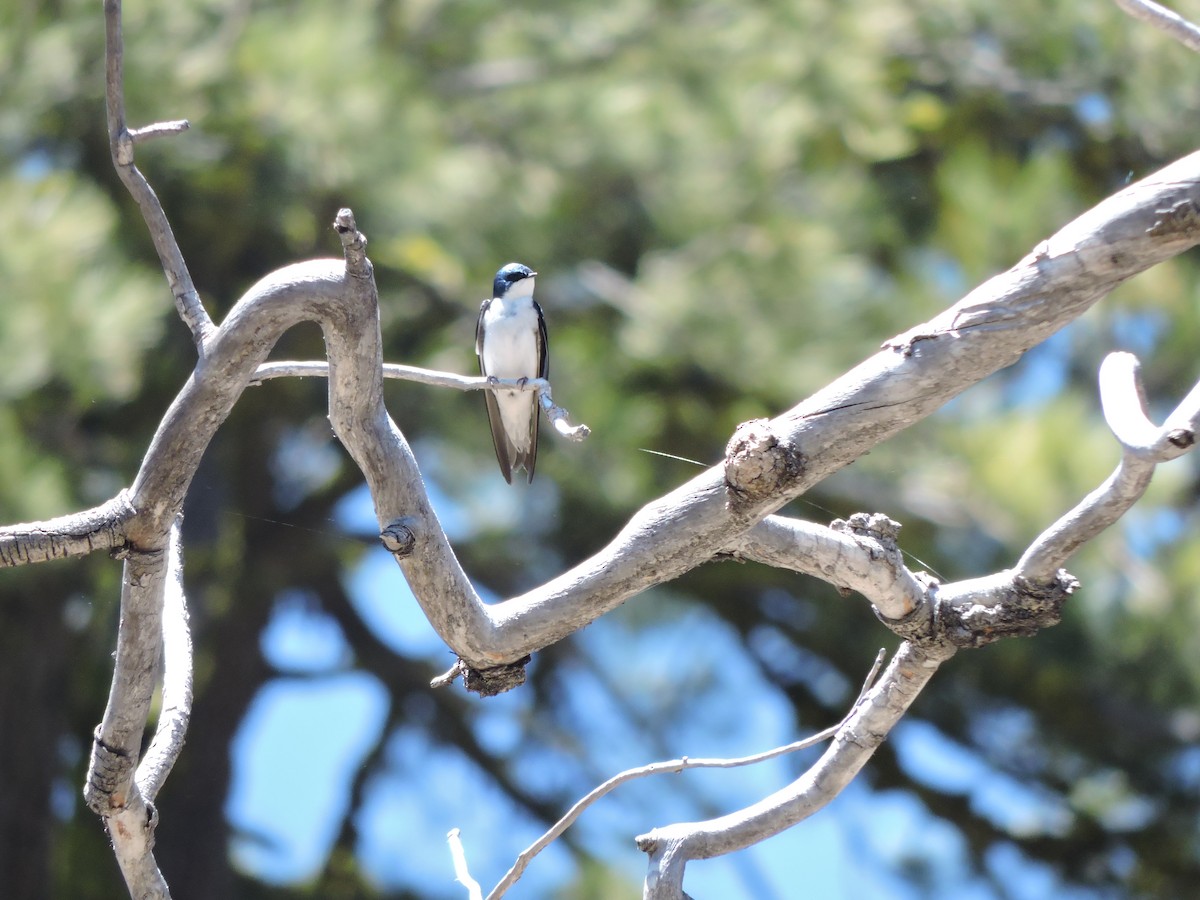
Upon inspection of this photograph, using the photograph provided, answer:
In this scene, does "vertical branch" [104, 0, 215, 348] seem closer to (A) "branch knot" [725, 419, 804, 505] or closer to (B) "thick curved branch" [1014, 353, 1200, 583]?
(A) "branch knot" [725, 419, 804, 505]

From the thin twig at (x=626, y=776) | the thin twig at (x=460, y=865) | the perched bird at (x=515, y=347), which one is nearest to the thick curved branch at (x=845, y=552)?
the thin twig at (x=626, y=776)

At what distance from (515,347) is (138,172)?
1.97 metres

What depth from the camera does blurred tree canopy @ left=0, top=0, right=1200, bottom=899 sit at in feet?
10.4

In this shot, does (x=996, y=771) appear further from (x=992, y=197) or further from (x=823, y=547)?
(x=823, y=547)

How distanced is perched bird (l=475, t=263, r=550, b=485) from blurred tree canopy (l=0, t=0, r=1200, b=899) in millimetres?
225

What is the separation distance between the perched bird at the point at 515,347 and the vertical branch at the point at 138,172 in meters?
1.79

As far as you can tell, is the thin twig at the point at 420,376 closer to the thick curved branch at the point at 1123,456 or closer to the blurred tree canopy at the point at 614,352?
the thick curved branch at the point at 1123,456

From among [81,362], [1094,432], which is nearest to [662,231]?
[1094,432]

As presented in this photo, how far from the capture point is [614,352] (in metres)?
3.62

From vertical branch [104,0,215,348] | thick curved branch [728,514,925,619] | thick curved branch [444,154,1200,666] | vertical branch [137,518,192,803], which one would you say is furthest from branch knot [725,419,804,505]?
vertical branch [137,518,192,803]

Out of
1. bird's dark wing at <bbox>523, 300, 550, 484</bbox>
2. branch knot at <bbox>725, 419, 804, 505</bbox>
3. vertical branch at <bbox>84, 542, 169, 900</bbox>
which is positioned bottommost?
vertical branch at <bbox>84, 542, 169, 900</bbox>

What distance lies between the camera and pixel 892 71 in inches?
168

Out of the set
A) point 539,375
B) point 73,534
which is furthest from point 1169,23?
point 539,375

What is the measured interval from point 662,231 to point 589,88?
57cm
